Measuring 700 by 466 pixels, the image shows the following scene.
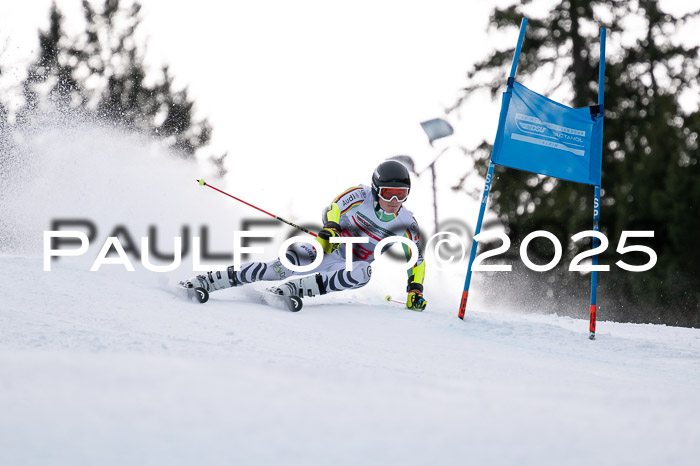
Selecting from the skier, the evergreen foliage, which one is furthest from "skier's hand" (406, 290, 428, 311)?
the evergreen foliage

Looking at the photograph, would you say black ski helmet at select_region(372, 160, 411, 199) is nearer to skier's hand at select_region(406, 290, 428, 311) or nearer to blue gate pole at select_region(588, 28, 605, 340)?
skier's hand at select_region(406, 290, 428, 311)

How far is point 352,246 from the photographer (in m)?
5.86

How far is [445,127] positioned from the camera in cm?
1393

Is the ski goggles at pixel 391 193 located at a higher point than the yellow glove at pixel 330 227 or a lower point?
higher

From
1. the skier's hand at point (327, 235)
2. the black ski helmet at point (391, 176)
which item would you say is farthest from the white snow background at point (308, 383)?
the black ski helmet at point (391, 176)

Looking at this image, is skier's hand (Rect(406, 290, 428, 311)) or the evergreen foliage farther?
the evergreen foliage

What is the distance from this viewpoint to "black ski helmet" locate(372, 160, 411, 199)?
18.2 feet

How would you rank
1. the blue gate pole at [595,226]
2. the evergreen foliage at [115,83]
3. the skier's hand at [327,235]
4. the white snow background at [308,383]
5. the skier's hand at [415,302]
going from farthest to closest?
the evergreen foliage at [115,83], the skier's hand at [415,302], the skier's hand at [327,235], the blue gate pole at [595,226], the white snow background at [308,383]

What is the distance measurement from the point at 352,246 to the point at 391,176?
2.38ft

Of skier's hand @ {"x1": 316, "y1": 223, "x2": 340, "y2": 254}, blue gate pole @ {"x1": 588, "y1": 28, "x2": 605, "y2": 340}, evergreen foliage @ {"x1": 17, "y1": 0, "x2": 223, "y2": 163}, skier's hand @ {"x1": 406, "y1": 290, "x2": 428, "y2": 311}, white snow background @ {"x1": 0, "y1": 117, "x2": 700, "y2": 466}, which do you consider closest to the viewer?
white snow background @ {"x1": 0, "y1": 117, "x2": 700, "y2": 466}

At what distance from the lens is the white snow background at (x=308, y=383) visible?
175 cm

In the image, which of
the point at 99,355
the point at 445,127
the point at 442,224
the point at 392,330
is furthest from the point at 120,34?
the point at 99,355

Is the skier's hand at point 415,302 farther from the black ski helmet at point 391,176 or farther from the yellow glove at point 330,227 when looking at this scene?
the black ski helmet at point 391,176

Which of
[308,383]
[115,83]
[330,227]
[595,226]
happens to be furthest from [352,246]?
[115,83]
